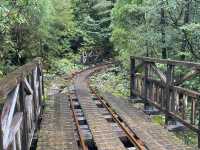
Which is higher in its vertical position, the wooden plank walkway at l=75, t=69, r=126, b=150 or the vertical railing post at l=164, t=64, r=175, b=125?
the vertical railing post at l=164, t=64, r=175, b=125

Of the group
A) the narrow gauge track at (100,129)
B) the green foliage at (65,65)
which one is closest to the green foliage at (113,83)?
the green foliage at (65,65)

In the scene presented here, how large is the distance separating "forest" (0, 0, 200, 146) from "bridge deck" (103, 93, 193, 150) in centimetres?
108

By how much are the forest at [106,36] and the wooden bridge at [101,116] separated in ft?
4.51

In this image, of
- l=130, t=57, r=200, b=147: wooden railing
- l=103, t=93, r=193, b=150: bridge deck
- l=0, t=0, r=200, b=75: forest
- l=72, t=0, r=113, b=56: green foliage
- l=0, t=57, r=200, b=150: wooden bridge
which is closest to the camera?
l=0, t=57, r=200, b=150: wooden bridge

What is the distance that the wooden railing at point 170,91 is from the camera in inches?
251

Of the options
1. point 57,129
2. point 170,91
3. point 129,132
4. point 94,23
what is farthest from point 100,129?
point 94,23

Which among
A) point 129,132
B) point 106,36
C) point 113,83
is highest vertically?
point 106,36

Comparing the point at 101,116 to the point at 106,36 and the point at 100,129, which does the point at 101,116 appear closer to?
the point at 100,129

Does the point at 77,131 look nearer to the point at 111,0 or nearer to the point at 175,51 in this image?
the point at 175,51

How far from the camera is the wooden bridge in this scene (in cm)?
459

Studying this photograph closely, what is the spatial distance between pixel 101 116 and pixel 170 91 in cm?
185

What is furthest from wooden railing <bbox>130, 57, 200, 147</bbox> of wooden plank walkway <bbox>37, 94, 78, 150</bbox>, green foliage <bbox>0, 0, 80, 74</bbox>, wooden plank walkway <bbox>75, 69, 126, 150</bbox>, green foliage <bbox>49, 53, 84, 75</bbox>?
green foliage <bbox>49, 53, 84, 75</bbox>

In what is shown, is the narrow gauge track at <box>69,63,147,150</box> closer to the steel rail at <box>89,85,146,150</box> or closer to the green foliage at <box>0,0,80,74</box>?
the steel rail at <box>89,85,146,150</box>

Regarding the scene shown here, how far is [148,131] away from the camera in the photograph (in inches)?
274
